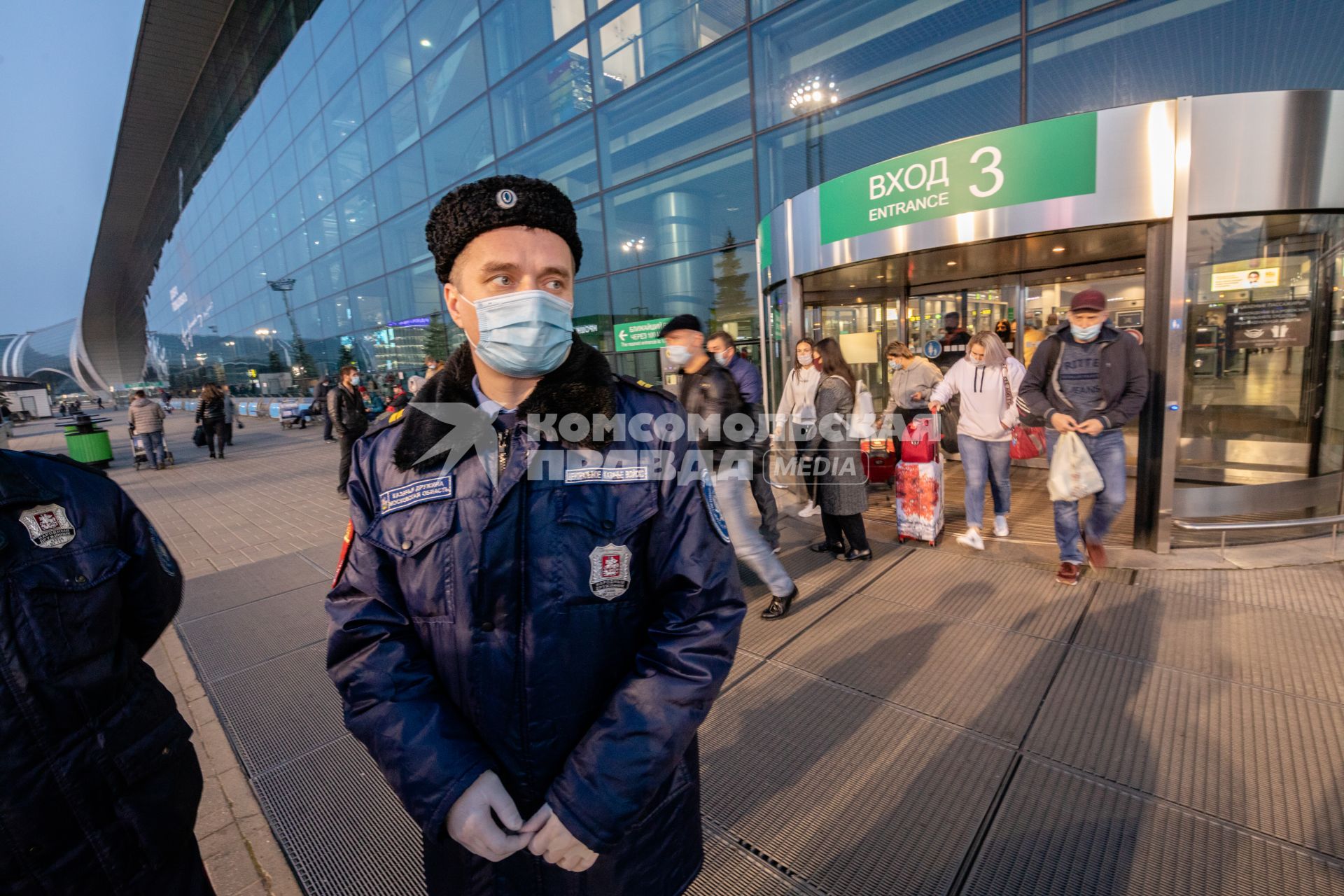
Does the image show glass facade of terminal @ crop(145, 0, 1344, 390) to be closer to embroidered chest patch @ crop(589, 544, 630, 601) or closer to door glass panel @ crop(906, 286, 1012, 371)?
door glass panel @ crop(906, 286, 1012, 371)

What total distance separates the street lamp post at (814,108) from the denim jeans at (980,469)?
5518mm

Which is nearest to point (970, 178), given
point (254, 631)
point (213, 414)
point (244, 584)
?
point (254, 631)

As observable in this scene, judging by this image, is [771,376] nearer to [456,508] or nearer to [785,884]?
[785,884]

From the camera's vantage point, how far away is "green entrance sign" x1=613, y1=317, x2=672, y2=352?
12.5 m

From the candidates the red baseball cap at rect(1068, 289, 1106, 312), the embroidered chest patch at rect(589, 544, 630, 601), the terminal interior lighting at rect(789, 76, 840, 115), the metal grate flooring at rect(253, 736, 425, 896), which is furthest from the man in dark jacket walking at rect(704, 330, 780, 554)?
the terminal interior lighting at rect(789, 76, 840, 115)

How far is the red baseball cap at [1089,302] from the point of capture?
13.3 feet

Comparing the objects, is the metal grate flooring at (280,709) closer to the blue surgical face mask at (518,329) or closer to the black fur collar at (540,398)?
the black fur collar at (540,398)

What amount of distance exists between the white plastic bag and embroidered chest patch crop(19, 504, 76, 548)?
508cm

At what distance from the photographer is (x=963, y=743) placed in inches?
104

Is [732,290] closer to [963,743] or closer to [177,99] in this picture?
[963,743]

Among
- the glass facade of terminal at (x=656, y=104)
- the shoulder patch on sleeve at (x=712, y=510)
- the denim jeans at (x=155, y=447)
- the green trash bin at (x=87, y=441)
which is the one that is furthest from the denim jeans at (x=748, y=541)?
the denim jeans at (x=155, y=447)

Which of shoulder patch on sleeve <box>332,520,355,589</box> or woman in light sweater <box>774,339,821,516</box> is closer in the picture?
shoulder patch on sleeve <box>332,520,355,589</box>

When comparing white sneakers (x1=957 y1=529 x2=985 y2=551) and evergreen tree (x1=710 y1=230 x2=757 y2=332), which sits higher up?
evergreen tree (x1=710 y1=230 x2=757 y2=332)

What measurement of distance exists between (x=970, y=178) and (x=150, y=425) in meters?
16.9
